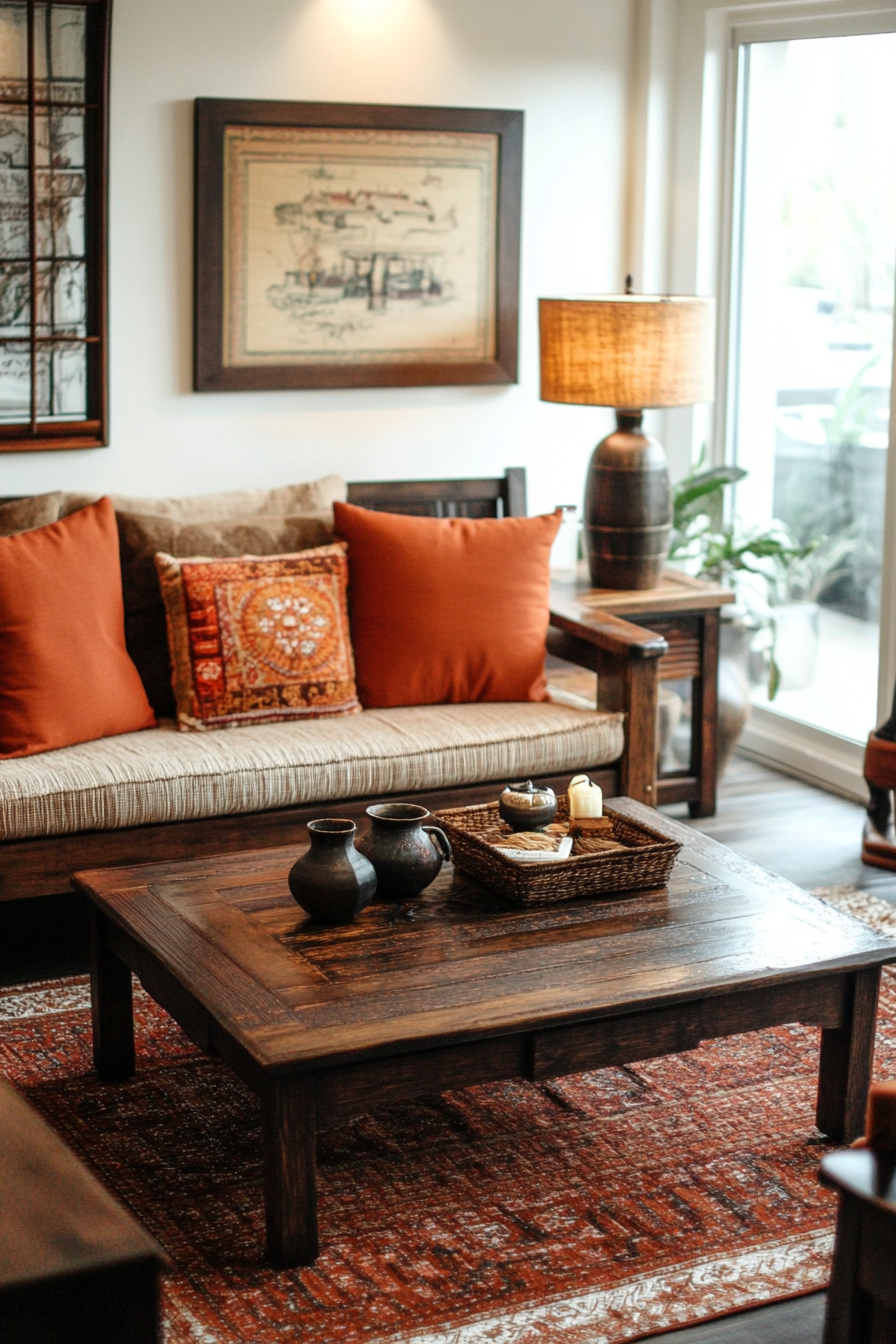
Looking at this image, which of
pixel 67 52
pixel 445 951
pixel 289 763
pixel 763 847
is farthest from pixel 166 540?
pixel 763 847

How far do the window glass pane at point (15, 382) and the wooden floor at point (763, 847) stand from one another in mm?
1205

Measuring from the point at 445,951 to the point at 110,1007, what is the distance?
697 millimetres

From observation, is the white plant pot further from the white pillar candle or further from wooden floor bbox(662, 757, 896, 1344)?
the white pillar candle

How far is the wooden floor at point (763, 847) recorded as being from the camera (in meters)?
3.37

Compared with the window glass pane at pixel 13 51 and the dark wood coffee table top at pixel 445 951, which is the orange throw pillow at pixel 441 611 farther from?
the window glass pane at pixel 13 51

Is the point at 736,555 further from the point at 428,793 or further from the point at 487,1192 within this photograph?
the point at 487,1192

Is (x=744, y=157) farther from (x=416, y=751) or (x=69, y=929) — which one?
(x=69, y=929)

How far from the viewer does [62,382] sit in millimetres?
3877

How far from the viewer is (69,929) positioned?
3484 mm

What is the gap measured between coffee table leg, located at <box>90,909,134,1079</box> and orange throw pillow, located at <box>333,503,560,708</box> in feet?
3.67

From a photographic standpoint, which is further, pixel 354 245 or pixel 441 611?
pixel 354 245

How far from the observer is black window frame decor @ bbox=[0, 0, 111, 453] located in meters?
3.66

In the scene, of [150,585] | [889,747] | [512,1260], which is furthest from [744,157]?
[512,1260]

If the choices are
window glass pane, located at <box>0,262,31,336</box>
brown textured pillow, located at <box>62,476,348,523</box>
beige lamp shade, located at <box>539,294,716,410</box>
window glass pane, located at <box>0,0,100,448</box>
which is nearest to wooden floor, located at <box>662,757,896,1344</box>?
beige lamp shade, located at <box>539,294,716,410</box>
